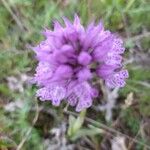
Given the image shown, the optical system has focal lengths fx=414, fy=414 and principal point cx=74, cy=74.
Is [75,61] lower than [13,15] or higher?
lower

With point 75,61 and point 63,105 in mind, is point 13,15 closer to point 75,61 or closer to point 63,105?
point 63,105

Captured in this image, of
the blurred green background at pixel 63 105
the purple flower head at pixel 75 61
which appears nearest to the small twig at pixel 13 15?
the blurred green background at pixel 63 105

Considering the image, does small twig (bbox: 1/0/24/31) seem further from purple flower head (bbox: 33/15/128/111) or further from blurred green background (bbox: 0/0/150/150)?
purple flower head (bbox: 33/15/128/111)

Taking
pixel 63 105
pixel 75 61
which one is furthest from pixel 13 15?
pixel 75 61

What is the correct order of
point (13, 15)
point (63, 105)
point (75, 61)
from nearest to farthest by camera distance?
point (75, 61) → point (63, 105) → point (13, 15)

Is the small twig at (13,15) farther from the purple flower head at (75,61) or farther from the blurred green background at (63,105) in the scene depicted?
the purple flower head at (75,61)

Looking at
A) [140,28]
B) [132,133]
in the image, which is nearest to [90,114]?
[132,133]
